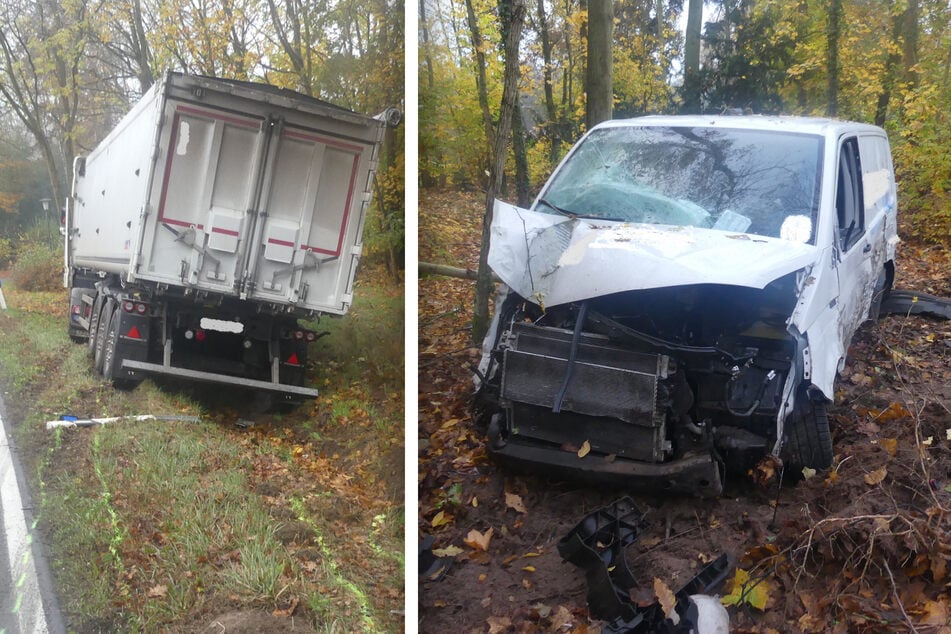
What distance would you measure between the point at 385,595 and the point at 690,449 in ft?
3.87

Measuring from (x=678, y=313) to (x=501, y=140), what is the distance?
0.89 meters

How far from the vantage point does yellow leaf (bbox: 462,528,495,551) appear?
8.17ft

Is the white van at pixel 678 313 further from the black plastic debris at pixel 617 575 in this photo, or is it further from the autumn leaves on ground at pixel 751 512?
the black plastic debris at pixel 617 575

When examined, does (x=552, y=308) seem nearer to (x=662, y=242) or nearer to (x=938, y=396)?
(x=662, y=242)

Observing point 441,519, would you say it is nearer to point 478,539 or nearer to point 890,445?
point 478,539

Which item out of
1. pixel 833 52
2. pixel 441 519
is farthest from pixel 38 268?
pixel 833 52

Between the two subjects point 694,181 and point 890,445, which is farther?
point 694,181

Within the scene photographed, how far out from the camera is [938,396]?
2.39 m

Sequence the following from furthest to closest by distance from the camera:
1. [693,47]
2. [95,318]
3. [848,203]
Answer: [848,203], [693,47], [95,318]

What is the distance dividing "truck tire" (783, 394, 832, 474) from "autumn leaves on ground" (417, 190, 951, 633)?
2.2 inches

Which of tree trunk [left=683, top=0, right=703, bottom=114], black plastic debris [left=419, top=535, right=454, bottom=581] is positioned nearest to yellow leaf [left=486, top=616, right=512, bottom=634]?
black plastic debris [left=419, top=535, right=454, bottom=581]

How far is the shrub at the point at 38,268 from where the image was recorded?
1966mm

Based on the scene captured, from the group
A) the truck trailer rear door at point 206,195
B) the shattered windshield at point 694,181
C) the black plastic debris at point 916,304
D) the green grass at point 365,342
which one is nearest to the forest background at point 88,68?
the truck trailer rear door at point 206,195

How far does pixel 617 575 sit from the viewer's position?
2332 millimetres
